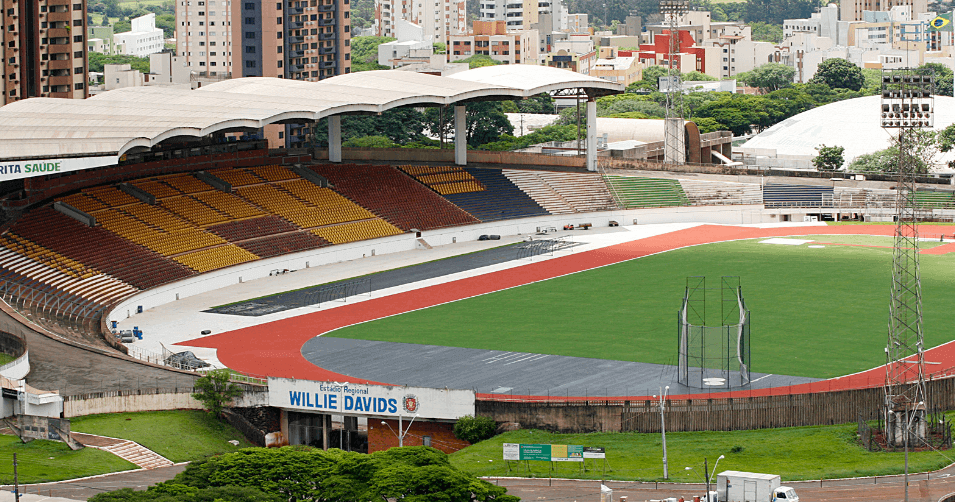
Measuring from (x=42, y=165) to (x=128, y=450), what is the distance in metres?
28.5

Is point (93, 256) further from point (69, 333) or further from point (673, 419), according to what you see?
point (673, 419)

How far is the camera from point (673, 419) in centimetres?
6250

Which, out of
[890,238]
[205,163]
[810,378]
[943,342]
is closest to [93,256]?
[205,163]

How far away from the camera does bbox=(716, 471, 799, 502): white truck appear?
5034 cm

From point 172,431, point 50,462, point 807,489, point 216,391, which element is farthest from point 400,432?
point 807,489

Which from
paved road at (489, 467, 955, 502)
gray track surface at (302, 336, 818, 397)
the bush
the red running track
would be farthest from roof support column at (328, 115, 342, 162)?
paved road at (489, 467, 955, 502)

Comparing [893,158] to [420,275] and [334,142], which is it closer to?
[334,142]

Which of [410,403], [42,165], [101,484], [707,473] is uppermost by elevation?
[42,165]

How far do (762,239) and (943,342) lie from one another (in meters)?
40.5

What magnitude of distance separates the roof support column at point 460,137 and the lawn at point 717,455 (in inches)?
2749

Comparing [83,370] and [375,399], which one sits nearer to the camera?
[375,399]

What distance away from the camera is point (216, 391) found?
216 feet

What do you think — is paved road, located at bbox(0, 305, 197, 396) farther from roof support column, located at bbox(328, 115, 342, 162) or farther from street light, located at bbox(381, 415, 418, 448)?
roof support column, located at bbox(328, 115, 342, 162)

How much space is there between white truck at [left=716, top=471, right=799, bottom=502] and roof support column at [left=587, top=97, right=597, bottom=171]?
8400cm
